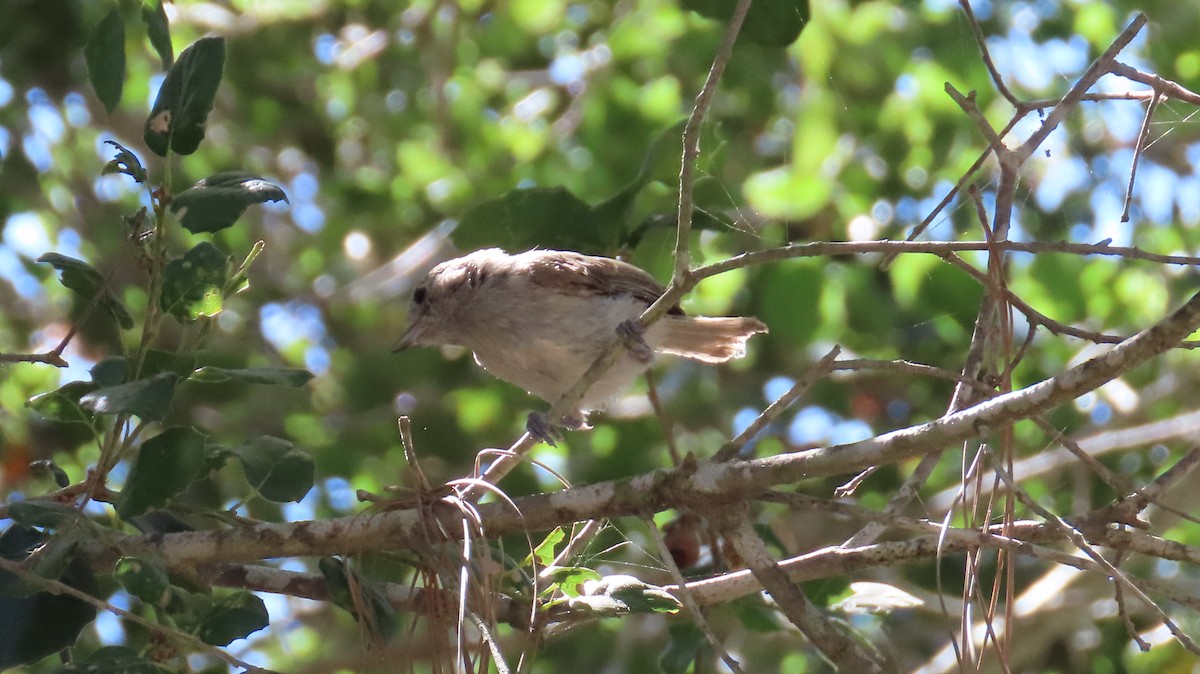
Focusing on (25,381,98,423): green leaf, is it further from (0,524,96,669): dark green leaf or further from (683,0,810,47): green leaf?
(683,0,810,47): green leaf

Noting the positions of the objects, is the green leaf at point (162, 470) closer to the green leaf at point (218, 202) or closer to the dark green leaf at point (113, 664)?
the dark green leaf at point (113, 664)

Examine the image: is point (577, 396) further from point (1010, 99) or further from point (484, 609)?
point (1010, 99)

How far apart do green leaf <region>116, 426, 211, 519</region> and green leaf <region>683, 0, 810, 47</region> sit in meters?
1.66

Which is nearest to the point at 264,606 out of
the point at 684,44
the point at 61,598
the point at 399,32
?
the point at 61,598

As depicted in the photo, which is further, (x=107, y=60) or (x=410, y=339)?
(x=410, y=339)

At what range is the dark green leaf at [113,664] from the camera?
7.50 feet

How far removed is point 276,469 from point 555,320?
1.84m

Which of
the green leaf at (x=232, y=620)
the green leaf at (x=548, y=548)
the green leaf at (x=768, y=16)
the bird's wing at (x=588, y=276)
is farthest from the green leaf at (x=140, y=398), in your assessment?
the bird's wing at (x=588, y=276)

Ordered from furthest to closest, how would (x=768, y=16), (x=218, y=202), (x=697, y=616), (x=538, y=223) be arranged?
(x=538, y=223), (x=768, y=16), (x=218, y=202), (x=697, y=616)

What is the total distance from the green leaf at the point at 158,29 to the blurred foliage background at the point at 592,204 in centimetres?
135

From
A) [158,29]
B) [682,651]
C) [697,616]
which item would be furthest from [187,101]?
[682,651]

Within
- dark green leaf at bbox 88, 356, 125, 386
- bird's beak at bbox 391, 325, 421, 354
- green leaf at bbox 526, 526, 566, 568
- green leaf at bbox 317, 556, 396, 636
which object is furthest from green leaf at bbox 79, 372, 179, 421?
bird's beak at bbox 391, 325, 421, 354

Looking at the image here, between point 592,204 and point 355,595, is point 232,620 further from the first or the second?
point 592,204

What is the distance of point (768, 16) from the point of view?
2996mm
